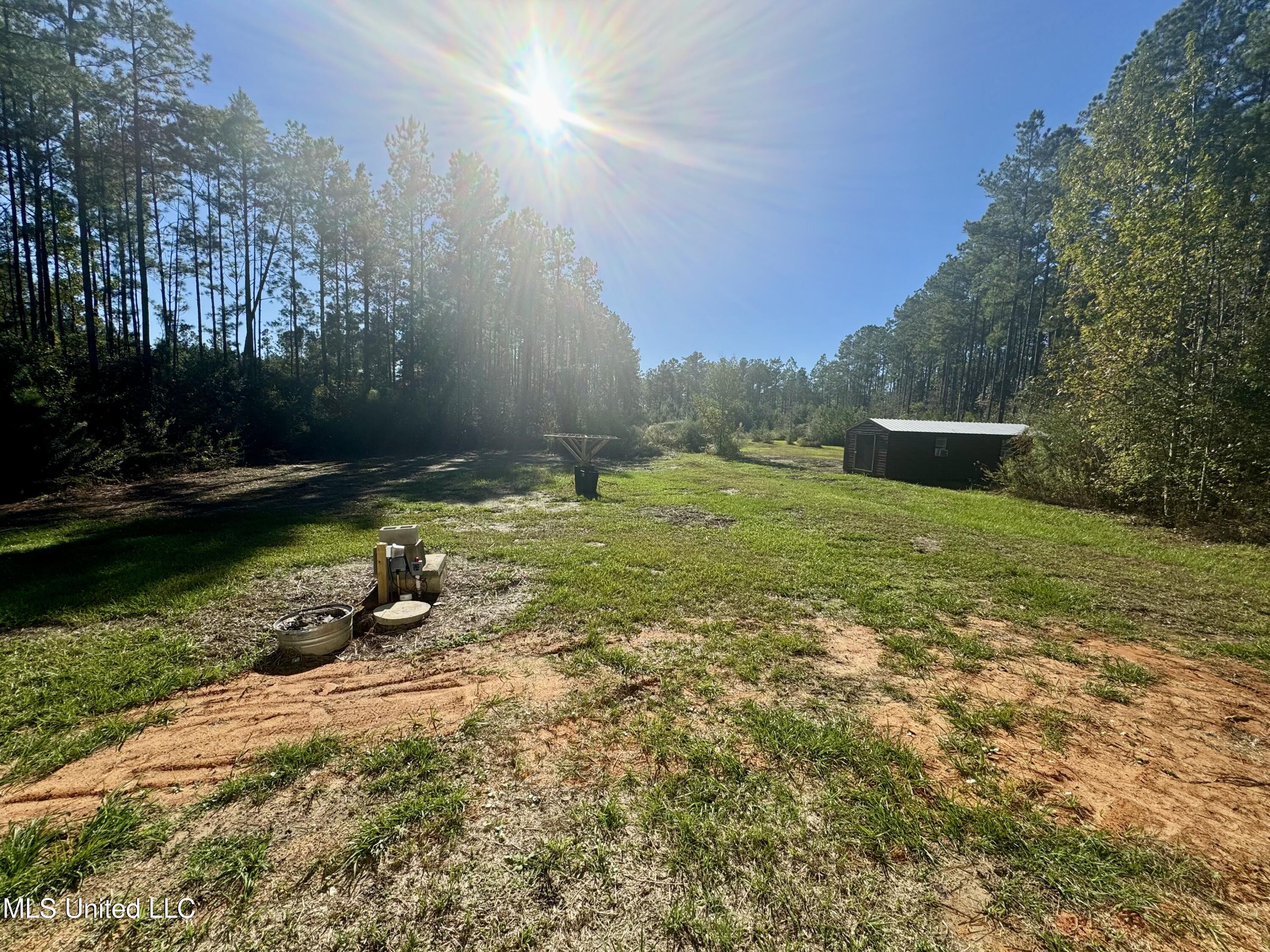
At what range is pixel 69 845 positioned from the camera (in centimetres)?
179

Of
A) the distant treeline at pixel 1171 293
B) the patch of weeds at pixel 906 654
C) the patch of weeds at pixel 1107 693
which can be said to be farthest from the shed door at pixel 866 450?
the patch of weeds at pixel 1107 693

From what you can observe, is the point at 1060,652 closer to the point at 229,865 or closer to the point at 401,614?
the point at 229,865

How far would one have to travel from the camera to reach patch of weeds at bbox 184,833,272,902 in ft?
5.36

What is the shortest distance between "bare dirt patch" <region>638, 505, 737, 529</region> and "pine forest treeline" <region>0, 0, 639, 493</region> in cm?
A: 1305

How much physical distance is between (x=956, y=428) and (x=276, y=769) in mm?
20202

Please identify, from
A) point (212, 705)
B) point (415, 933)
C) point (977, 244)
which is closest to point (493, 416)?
point (212, 705)

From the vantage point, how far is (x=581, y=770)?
2.33 metres

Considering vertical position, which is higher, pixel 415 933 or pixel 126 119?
pixel 126 119

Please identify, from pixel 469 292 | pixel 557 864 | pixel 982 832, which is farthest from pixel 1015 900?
pixel 469 292

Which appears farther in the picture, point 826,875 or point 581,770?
point 581,770

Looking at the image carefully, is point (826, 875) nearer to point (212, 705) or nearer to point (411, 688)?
point (411, 688)

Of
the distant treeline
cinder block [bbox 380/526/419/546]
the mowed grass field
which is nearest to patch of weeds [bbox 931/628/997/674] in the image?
the mowed grass field

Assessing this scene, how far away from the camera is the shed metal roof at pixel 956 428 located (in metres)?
15.6

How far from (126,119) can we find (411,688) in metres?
23.3
